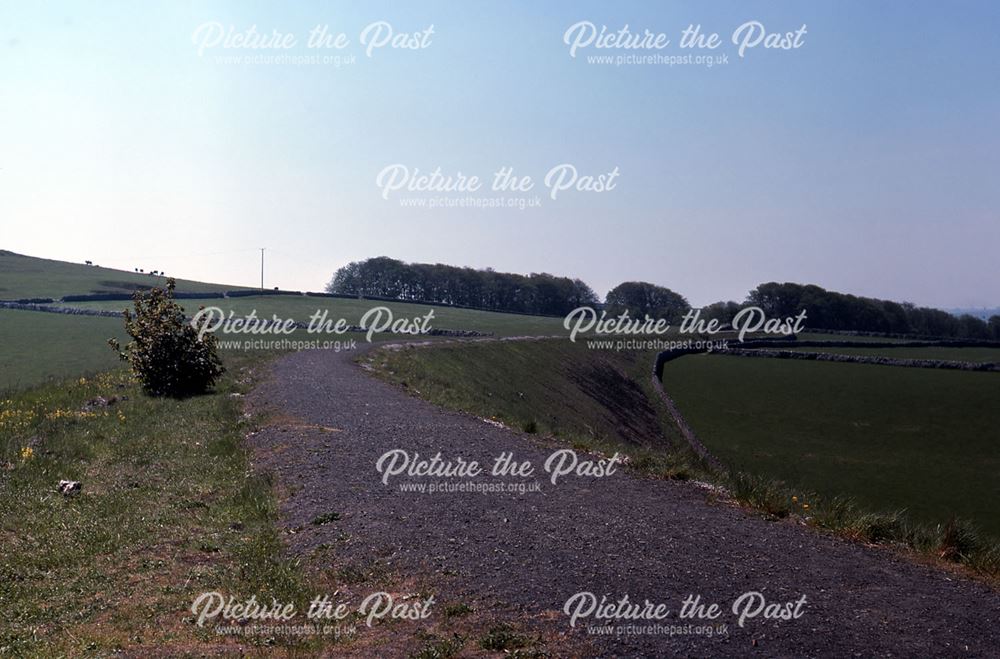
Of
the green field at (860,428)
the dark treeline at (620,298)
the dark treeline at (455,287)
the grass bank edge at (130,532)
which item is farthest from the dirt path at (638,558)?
the dark treeline at (455,287)

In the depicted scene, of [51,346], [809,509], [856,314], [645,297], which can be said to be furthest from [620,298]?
[809,509]

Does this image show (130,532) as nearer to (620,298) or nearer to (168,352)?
(168,352)

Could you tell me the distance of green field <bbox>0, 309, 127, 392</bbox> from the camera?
3303 cm

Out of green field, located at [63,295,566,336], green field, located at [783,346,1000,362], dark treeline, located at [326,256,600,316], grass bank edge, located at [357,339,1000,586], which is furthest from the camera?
dark treeline, located at [326,256,600,316]

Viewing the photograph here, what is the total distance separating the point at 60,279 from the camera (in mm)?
90875

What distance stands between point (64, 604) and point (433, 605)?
3.50 metres

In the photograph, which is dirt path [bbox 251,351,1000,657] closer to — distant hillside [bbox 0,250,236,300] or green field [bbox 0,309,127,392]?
green field [bbox 0,309,127,392]

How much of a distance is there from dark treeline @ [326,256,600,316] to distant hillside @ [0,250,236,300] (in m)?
32.5

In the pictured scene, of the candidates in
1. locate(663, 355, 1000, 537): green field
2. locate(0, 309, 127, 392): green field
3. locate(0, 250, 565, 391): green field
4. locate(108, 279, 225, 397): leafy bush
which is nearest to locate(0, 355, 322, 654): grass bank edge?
locate(108, 279, 225, 397): leafy bush

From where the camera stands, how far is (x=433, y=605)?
708 centimetres

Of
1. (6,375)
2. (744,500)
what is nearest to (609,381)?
(6,375)

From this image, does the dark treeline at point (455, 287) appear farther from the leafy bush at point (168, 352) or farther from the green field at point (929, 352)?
the leafy bush at point (168, 352)

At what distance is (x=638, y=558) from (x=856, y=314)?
12027 centimetres

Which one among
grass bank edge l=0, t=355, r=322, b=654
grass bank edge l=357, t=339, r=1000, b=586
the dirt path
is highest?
grass bank edge l=357, t=339, r=1000, b=586
